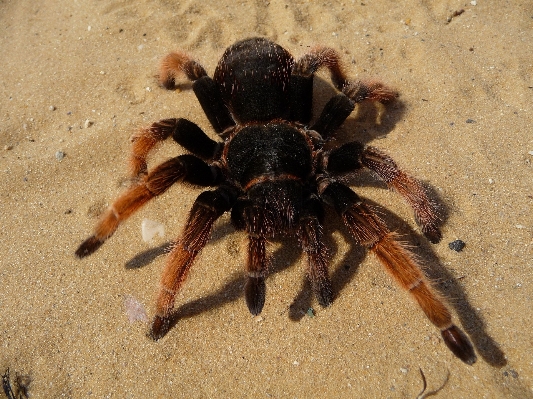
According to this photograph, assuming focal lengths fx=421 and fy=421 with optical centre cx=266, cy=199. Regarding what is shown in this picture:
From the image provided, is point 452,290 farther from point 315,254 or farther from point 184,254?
point 184,254

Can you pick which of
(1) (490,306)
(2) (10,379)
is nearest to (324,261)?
(1) (490,306)

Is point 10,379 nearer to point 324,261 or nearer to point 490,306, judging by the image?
point 324,261

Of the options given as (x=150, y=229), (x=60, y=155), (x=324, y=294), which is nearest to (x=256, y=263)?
(x=324, y=294)

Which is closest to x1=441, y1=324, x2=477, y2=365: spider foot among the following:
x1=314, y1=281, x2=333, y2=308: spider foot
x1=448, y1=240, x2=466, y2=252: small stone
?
x1=314, y1=281, x2=333, y2=308: spider foot

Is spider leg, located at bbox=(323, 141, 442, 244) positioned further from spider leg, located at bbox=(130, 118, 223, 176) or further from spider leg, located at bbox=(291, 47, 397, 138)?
spider leg, located at bbox=(130, 118, 223, 176)

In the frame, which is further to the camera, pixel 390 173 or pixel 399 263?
pixel 390 173

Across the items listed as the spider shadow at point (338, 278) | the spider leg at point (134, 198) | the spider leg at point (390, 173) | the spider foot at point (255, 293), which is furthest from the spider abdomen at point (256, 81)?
the spider foot at point (255, 293)
